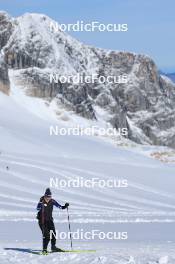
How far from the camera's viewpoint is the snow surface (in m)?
16.5

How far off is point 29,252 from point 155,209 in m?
22.5

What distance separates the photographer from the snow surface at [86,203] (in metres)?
16.5

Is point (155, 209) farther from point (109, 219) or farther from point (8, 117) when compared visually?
point (8, 117)

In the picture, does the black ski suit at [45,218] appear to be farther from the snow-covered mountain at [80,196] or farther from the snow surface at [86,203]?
the snow-covered mountain at [80,196]

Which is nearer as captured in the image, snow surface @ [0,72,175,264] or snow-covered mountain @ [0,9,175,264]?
snow surface @ [0,72,175,264]

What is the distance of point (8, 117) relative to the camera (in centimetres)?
10125

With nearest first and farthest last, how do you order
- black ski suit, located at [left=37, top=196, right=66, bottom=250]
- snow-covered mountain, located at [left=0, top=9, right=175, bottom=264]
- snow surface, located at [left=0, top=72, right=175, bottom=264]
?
snow surface, located at [left=0, top=72, right=175, bottom=264] → snow-covered mountain, located at [left=0, top=9, right=175, bottom=264] → black ski suit, located at [left=37, top=196, right=66, bottom=250]

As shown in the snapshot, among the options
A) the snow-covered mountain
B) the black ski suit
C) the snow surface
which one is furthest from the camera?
the black ski suit

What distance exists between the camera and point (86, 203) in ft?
127

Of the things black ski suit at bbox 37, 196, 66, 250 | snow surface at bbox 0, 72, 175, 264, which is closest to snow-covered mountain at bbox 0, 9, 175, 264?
snow surface at bbox 0, 72, 175, 264

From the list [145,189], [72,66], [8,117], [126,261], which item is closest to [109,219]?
[126,261]

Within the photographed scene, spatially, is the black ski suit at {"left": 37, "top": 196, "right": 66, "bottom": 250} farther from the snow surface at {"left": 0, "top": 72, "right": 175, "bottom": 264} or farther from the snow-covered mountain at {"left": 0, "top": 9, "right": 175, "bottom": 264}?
the snow-covered mountain at {"left": 0, "top": 9, "right": 175, "bottom": 264}

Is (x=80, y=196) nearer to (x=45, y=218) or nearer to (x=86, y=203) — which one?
(x=86, y=203)

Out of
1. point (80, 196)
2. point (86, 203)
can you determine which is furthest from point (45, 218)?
point (80, 196)
